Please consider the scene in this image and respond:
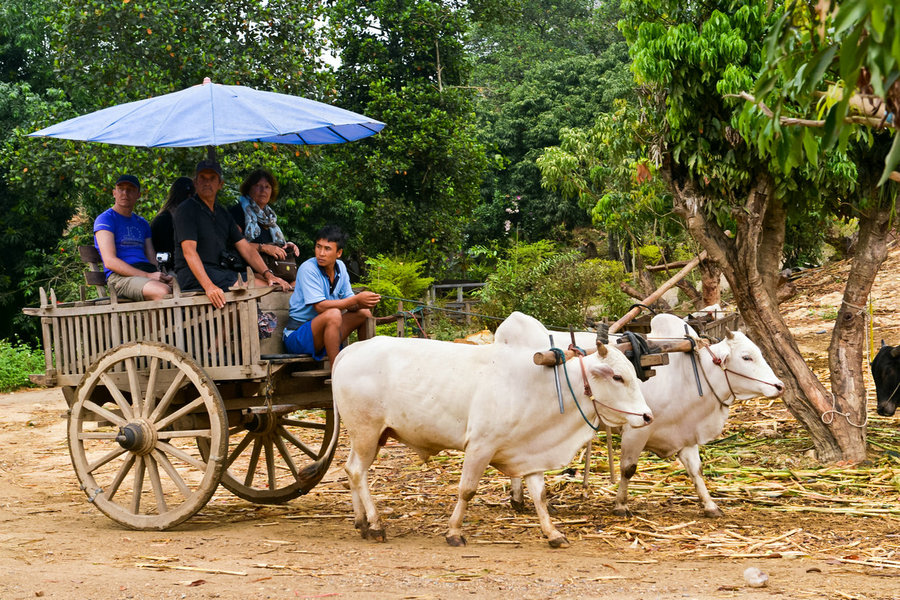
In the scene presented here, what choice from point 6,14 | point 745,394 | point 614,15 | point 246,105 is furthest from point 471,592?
point 614,15

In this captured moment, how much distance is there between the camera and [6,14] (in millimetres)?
18250

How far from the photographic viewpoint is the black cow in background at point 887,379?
8.38 m

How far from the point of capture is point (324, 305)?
6.17 meters

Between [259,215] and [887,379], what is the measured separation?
579 centimetres

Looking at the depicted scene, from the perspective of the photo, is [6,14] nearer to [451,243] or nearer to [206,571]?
[451,243]

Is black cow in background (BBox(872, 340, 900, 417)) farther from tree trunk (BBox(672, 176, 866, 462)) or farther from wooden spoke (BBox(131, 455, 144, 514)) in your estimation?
wooden spoke (BBox(131, 455, 144, 514))

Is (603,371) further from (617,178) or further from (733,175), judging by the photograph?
(617,178)

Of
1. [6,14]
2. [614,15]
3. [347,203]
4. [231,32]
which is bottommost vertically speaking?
[347,203]

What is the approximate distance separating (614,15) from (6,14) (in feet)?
69.4

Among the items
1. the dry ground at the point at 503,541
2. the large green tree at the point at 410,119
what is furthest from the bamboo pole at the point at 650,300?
the large green tree at the point at 410,119

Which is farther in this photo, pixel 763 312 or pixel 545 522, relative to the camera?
pixel 763 312

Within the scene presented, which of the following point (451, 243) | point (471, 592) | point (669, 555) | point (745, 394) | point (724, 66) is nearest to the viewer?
point (471, 592)

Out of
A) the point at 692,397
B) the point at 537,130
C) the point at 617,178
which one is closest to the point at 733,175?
the point at 692,397

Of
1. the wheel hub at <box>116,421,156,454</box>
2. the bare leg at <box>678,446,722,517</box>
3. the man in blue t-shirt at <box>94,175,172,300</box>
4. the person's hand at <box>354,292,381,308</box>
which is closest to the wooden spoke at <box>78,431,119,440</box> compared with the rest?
the wheel hub at <box>116,421,156,454</box>
